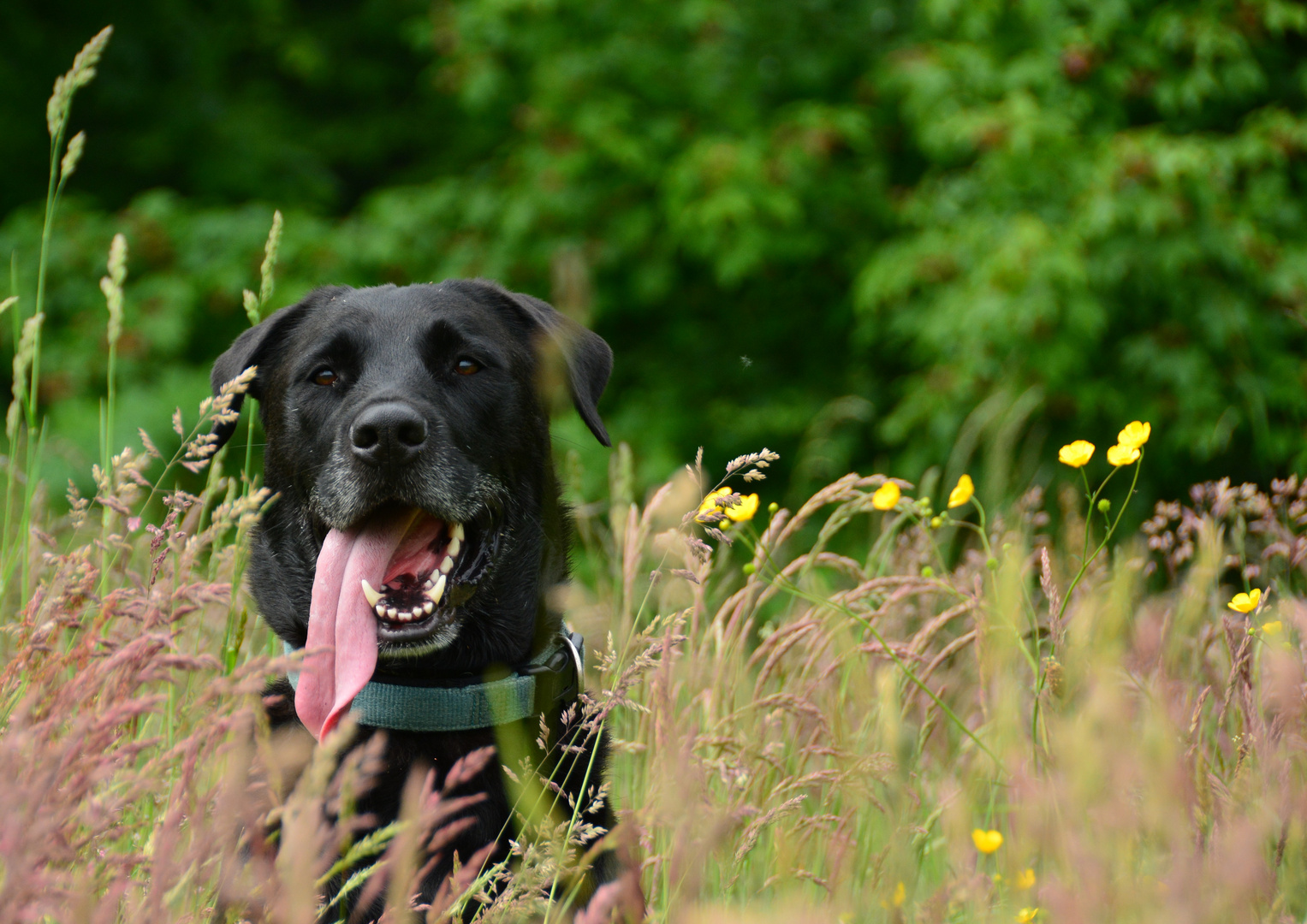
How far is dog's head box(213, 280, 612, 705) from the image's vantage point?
2451 millimetres

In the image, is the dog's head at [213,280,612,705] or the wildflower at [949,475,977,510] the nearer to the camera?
the wildflower at [949,475,977,510]

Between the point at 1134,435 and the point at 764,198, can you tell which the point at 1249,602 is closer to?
the point at 1134,435

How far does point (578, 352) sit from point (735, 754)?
127 cm

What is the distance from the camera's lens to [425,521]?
106 inches

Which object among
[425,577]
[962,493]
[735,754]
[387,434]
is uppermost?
[387,434]

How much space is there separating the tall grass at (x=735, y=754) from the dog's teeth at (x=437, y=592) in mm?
357

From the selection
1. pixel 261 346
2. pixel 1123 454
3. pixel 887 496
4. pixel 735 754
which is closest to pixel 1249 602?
pixel 1123 454

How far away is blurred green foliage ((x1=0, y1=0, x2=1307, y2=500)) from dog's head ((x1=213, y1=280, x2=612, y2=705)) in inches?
102

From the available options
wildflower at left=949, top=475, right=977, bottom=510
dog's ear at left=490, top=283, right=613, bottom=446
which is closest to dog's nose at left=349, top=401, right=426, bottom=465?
dog's ear at left=490, top=283, right=613, bottom=446

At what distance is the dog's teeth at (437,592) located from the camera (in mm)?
2344

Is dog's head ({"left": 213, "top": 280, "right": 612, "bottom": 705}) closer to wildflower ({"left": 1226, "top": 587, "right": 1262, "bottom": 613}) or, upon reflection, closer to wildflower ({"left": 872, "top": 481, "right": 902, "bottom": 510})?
wildflower ({"left": 872, "top": 481, "right": 902, "bottom": 510})

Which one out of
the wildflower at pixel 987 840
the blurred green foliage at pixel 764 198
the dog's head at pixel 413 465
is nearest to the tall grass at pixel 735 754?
the wildflower at pixel 987 840

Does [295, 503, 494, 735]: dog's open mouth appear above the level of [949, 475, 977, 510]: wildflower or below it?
below

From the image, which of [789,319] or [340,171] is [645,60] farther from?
[340,171]
